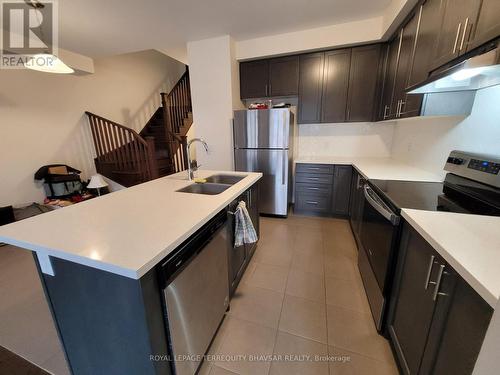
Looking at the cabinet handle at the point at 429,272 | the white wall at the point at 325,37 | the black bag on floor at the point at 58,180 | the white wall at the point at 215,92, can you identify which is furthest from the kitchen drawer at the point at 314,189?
the black bag on floor at the point at 58,180

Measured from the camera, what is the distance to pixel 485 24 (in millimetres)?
1074

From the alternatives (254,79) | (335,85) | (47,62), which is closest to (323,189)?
(335,85)

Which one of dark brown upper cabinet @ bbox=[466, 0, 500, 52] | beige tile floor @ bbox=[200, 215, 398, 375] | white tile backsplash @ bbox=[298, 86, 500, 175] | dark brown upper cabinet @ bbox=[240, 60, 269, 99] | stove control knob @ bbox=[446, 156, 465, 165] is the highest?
dark brown upper cabinet @ bbox=[240, 60, 269, 99]

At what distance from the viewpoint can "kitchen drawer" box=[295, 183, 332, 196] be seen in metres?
3.07

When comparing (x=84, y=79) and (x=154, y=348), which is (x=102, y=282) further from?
(x=84, y=79)

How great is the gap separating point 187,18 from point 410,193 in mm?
2892

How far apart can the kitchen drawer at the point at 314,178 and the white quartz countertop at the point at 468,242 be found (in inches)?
75.7

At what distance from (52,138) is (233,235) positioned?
12.5ft

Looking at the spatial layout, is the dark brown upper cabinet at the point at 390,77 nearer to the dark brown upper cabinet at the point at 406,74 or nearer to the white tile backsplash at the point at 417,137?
the dark brown upper cabinet at the point at 406,74

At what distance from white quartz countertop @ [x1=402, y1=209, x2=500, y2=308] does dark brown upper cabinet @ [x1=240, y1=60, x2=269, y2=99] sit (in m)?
2.79

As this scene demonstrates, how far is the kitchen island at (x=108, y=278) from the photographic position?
0.77m

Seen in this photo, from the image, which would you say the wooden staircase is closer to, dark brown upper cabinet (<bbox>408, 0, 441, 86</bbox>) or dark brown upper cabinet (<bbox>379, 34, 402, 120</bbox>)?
dark brown upper cabinet (<bbox>379, 34, 402, 120</bbox>)

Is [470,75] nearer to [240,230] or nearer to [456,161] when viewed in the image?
[456,161]

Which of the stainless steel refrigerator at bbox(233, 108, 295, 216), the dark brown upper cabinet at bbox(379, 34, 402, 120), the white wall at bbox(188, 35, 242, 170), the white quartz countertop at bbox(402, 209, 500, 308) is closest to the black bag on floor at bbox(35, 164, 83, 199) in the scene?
the white wall at bbox(188, 35, 242, 170)
